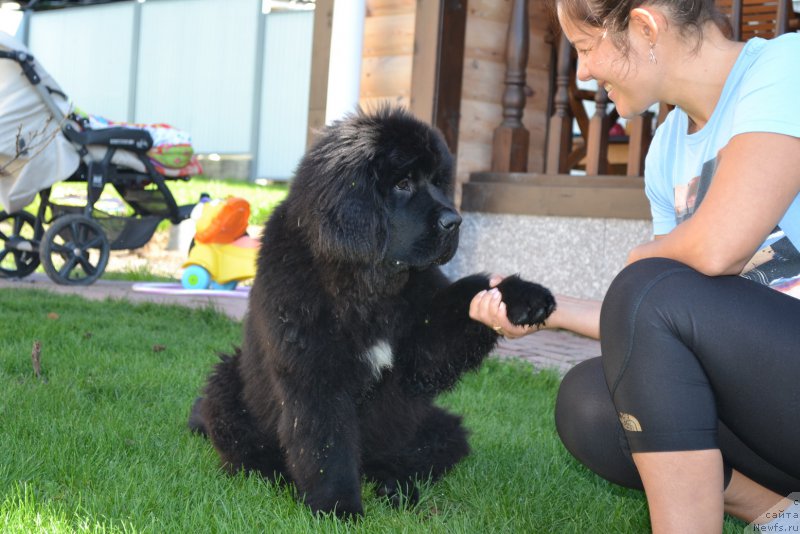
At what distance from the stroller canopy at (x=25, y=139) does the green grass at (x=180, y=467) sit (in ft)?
6.12

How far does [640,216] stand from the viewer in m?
4.19

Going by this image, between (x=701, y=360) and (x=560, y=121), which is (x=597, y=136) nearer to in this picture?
(x=560, y=121)

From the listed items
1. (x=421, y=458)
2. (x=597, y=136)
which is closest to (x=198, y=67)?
(x=597, y=136)

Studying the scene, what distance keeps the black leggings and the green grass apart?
49 centimetres

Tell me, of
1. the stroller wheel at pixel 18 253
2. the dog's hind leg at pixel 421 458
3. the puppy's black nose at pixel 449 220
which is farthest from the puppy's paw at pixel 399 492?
the stroller wheel at pixel 18 253

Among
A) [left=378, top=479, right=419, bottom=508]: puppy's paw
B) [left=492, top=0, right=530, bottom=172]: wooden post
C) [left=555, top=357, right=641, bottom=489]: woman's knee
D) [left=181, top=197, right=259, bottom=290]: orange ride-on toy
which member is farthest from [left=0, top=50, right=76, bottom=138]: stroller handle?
[left=555, top=357, right=641, bottom=489]: woman's knee

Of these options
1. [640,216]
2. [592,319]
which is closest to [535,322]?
[592,319]

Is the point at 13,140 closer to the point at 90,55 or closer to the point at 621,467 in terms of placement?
the point at 621,467

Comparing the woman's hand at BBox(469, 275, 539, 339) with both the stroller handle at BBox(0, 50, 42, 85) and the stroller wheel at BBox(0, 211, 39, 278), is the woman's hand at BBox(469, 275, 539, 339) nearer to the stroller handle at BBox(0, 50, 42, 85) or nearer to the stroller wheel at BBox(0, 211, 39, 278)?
the stroller handle at BBox(0, 50, 42, 85)

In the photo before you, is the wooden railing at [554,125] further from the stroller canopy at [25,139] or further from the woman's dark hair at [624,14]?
the woman's dark hair at [624,14]

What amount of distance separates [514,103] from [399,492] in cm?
301

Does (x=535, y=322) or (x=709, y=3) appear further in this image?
(x=535, y=322)

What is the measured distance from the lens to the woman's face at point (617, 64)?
170 cm

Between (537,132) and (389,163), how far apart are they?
11.8 ft
